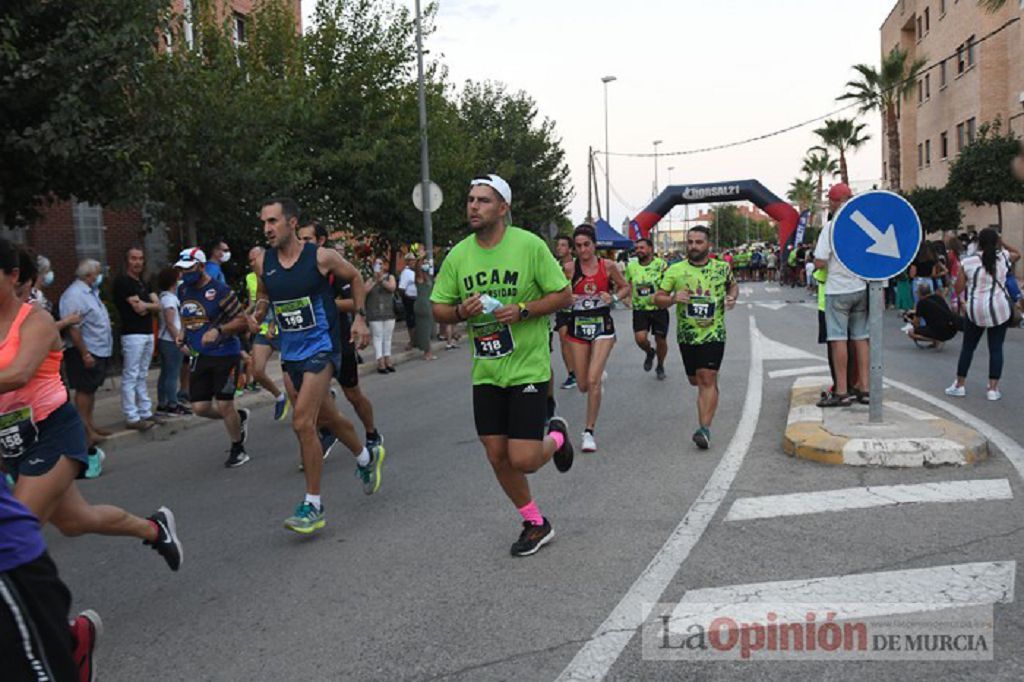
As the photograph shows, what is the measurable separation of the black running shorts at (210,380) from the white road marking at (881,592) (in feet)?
16.5

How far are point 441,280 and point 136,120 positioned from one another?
6.84 metres

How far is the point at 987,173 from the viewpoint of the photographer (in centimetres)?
2783

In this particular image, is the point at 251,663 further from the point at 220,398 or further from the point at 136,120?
the point at 136,120

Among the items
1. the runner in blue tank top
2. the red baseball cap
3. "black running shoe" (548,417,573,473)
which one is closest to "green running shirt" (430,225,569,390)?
"black running shoe" (548,417,573,473)

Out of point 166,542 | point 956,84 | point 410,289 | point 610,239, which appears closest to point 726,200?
point 610,239

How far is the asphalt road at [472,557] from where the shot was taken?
3611 millimetres

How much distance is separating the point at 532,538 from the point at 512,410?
714 mm

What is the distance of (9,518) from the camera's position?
90.4 inches

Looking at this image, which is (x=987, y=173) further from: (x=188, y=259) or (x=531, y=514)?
(x=531, y=514)

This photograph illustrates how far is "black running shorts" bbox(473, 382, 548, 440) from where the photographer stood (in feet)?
15.7

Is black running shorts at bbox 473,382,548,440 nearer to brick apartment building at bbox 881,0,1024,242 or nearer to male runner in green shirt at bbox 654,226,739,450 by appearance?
male runner in green shirt at bbox 654,226,739,450

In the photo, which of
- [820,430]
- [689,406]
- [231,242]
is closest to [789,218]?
[231,242]

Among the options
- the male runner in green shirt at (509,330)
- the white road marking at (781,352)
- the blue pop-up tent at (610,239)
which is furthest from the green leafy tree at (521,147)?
the male runner in green shirt at (509,330)

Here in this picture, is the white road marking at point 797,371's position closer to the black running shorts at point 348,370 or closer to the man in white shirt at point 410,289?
the black running shorts at point 348,370
